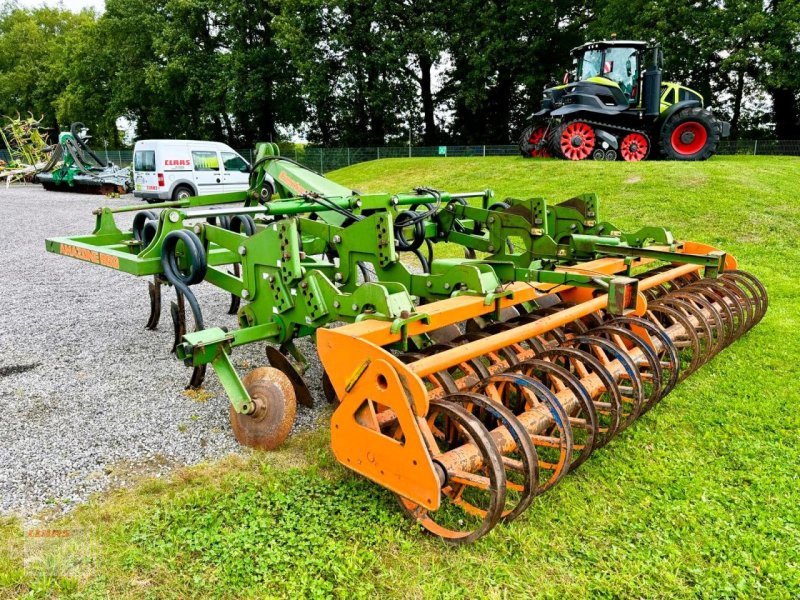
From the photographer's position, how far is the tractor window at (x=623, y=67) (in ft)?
51.6

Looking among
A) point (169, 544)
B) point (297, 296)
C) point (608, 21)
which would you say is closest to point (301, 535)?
point (169, 544)

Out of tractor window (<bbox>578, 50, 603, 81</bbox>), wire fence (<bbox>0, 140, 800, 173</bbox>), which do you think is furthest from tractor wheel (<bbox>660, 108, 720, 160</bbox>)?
wire fence (<bbox>0, 140, 800, 173</bbox>)

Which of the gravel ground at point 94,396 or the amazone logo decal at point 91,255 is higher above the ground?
the amazone logo decal at point 91,255

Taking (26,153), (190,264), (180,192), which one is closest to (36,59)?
(26,153)

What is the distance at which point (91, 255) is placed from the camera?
15.5ft

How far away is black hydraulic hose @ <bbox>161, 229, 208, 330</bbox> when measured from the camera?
3.98 meters

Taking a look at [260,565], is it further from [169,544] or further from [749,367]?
[749,367]

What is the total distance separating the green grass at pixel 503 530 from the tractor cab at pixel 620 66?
518 inches

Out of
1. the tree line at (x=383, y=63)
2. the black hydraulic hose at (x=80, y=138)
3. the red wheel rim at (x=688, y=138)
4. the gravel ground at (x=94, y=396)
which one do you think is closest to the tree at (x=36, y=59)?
the tree line at (x=383, y=63)

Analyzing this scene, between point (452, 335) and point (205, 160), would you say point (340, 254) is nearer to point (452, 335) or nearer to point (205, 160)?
point (452, 335)

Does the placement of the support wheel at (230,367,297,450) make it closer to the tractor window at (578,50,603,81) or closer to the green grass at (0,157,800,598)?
the green grass at (0,157,800,598)

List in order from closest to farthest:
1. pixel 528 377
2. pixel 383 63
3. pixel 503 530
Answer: pixel 503 530 → pixel 528 377 → pixel 383 63

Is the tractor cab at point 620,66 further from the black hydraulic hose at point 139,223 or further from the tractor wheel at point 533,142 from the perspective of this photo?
the black hydraulic hose at point 139,223

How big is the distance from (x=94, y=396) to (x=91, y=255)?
3.61 ft
